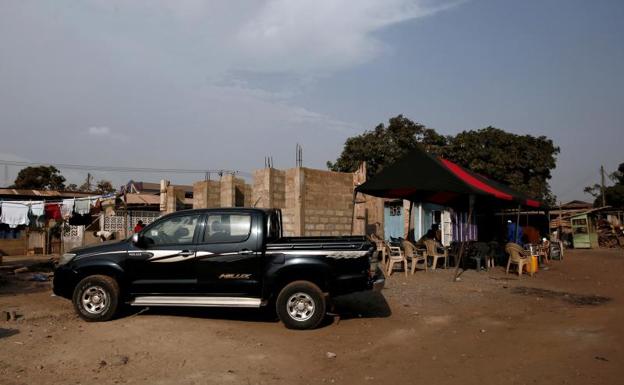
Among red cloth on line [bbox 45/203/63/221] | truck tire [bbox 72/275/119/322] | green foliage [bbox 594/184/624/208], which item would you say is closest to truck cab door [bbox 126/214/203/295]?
truck tire [bbox 72/275/119/322]

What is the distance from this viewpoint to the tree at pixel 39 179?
40.4 metres

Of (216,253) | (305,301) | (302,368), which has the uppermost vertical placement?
(216,253)

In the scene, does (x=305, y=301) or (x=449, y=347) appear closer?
(x=449, y=347)

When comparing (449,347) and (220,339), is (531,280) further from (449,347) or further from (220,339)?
(220,339)

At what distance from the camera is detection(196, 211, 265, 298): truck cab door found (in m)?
7.11

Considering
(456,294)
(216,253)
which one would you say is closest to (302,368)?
(216,253)

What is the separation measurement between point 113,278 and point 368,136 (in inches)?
991

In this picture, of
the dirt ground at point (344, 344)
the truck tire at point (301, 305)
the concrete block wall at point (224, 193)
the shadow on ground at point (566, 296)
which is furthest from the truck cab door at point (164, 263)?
the concrete block wall at point (224, 193)

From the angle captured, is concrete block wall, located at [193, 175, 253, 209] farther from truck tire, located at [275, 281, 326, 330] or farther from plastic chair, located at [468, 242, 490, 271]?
truck tire, located at [275, 281, 326, 330]

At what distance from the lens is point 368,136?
3116 centimetres

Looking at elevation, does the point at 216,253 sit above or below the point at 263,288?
above

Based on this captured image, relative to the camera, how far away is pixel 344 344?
20.6ft

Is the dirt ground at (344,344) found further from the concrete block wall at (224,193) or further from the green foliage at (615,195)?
the green foliage at (615,195)

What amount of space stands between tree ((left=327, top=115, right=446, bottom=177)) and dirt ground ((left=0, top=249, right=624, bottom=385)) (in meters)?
21.0
